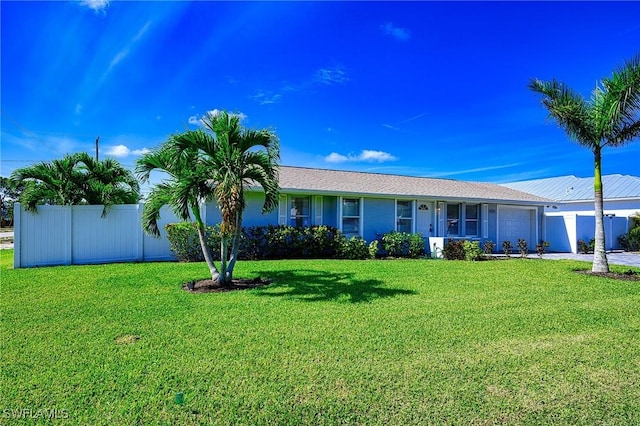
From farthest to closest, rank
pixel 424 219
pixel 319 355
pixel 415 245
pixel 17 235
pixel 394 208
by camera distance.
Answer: pixel 424 219
pixel 394 208
pixel 415 245
pixel 17 235
pixel 319 355

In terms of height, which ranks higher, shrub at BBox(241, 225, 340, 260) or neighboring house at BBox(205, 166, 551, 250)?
neighboring house at BBox(205, 166, 551, 250)

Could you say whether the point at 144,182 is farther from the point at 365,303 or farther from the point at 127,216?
the point at 365,303

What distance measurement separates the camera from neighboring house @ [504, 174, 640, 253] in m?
19.1

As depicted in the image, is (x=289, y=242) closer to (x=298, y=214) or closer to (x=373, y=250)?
(x=298, y=214)

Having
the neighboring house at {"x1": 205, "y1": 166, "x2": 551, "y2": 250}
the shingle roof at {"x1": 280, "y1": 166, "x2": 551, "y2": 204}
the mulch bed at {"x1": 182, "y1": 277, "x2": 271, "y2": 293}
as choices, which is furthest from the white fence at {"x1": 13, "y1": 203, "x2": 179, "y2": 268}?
the shingle roof at {"x1": 280, "y1": 166, "x2": 551, "y2": 204}

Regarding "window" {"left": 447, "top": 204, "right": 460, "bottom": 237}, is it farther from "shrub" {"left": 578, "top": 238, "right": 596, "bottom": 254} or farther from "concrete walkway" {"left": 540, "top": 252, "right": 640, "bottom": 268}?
"shrub" {"left": 578, "top": 238, "right": 596, "bottom": 254}

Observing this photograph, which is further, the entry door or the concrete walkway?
the entry door

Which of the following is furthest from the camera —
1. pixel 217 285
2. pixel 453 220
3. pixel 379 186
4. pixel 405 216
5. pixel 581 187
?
pixel 581 187

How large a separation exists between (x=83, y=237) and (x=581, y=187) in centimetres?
3366

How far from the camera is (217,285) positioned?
26.7 feet

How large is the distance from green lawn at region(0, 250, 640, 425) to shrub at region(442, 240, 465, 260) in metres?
6.97

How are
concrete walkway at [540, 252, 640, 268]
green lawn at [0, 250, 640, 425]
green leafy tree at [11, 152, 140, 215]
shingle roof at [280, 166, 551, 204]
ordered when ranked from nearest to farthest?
green lawn at [0, 250, 640, 425] → green leafy tree at [11, 152, 140, 215] → concrete walkway at [540, 252, 640, 268] → shingle roof at [280, 166, 551, 204]

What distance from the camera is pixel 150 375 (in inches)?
145

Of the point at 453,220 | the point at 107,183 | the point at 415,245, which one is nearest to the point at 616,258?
the point at 453,220
